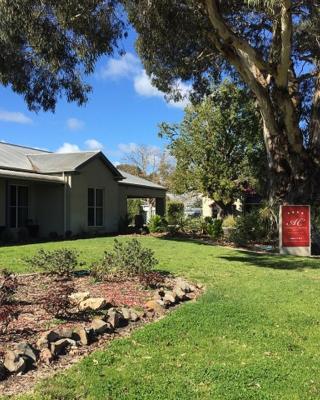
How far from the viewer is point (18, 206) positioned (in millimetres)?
22078

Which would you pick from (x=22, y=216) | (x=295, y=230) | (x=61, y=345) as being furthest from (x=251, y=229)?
(x=61, y=345)

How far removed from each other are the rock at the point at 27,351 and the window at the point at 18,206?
55.9 feet

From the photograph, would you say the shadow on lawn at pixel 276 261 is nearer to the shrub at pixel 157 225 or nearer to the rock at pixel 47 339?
the shrub at pixel 157 225

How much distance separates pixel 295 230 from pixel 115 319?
36.9ft

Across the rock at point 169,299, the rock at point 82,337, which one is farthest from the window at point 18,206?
the rock at point 82,337

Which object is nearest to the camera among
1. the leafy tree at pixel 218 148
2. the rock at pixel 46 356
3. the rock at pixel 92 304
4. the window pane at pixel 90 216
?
the rock at pixel 46 356

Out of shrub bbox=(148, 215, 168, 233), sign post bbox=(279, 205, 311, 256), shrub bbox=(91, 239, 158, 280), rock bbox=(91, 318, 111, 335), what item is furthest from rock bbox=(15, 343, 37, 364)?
shrub bbox=(148, 215, 168, 233)

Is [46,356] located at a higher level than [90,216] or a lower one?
lower

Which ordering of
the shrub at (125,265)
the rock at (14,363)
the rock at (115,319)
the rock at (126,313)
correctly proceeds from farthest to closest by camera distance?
the shrub at (125,265) → the rock at (126,313) → the rock at (115,319) → the rock at (14,363)

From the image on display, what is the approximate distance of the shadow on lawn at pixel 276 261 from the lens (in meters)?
13.9

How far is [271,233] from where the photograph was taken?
2066 centimetres

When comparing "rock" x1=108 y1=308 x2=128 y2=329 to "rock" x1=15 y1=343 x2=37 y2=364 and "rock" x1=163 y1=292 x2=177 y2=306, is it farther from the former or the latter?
"rock" x1=15 y1=343 x2=37 y2=364

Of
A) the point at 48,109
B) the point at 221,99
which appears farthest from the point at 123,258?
the point at 221,99

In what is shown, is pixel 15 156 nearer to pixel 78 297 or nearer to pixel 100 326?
pixel 78 297
